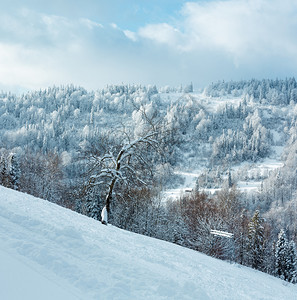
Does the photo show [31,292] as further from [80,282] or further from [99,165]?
[99,165]

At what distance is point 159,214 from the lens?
1243 inches

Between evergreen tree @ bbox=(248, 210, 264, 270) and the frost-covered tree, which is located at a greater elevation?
evergreen tree @ bbox=(248, 210, 264, 270)

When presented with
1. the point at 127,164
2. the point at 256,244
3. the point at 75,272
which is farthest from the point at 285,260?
the point at 75,272

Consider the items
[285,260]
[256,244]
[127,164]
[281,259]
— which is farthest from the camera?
[281,259]

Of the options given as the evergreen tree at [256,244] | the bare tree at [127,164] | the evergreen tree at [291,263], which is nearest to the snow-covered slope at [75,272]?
the bare tree at [127,164]

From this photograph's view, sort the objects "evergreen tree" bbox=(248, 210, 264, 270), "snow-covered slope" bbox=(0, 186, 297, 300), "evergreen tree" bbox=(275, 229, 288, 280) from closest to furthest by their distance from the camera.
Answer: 1. "snow-covered slope" bbox=(0, 186, 297, 300)
2. "evergreen tree" bbox=(248, 210, 264, 270)
3. "evergreen tree" bbox=(275, 229, 288, 280)

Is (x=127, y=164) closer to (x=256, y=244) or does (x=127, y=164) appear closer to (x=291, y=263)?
(x=256, y=244)

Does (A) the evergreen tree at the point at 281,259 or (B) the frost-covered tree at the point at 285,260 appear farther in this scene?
(A) the evergreen tree at the point at 281,259

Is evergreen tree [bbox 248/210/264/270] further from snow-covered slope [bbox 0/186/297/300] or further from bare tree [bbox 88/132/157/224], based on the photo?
snow-covered slope [bbox 0/186/297/300]

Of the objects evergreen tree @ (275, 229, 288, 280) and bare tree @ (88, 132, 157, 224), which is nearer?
bare tree @ (88, 132, 157, 224)

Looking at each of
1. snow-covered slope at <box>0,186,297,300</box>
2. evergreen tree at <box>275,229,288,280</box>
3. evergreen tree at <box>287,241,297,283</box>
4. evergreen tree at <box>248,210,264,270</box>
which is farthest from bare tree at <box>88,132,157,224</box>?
evergreen tree at <box>287,241,297,283</box>

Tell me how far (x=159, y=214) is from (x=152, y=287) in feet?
92.5

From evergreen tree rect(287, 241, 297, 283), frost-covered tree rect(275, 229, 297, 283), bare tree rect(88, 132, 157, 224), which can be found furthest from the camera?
frost-covered tree rect(275, 229, 297, 283)

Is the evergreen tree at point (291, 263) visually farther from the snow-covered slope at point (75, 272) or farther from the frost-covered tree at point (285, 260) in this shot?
the snow-covered slope at point (75, 272)
